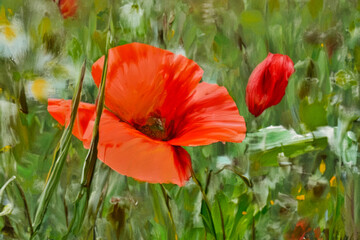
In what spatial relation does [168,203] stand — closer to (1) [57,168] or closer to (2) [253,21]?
(1) [57,168]

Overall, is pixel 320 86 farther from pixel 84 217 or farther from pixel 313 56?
pixel 84 217

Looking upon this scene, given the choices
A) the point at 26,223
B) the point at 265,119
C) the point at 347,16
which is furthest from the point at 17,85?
the point at 347,16

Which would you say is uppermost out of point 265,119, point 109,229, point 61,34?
point 61,34

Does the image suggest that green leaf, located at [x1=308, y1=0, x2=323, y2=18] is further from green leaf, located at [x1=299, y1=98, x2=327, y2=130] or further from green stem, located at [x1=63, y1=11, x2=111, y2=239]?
green stem, located at [x1=63, y1=11, x2=111, y2=239]

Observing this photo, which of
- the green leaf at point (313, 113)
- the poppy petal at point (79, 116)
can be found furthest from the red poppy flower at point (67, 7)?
the green leaf at point (313, 113)

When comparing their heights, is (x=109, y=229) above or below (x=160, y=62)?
below

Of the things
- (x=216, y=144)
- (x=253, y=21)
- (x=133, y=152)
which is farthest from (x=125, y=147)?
(x=253, y=21)

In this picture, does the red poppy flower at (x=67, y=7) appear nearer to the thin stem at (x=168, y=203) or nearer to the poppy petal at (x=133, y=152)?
the poppy petal at (x=133, y=152)

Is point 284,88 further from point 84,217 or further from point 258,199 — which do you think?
point 84,217
